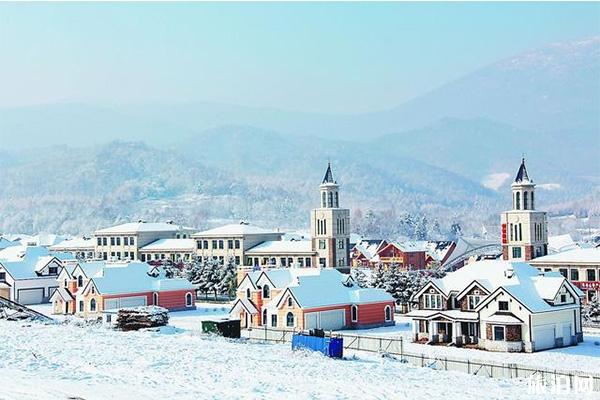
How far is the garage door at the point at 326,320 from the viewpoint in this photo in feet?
148

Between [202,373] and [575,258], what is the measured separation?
37864 millimetres

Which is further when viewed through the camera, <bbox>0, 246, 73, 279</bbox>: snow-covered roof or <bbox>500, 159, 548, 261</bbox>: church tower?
<bbox>0, 246, 73, 279</bbox>: snow-covered roof

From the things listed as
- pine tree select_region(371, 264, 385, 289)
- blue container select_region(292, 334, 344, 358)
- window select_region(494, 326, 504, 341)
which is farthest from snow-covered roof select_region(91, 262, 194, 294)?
blue container select_region(292, 334, 344, 358)

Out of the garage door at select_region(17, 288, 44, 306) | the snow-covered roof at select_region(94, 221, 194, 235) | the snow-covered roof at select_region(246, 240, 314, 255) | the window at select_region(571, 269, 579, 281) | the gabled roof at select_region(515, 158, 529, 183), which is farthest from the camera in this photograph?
the snow-covered roof at select_region(94, 221, 194, 235)

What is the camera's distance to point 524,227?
205 ft

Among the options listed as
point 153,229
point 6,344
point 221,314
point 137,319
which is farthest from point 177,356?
point 153,229

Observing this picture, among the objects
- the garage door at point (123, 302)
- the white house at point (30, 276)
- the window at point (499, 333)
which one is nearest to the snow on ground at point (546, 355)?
the window at point (499, 333)

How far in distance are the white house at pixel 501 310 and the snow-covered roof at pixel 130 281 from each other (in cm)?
1985

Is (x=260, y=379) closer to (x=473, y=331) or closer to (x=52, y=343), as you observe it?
(x=52, y=343)

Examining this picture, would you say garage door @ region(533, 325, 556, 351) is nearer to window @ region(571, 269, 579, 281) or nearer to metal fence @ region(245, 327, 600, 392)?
metal fence @ region(245, 327, 600, 392)

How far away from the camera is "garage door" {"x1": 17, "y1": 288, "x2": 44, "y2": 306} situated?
210ft

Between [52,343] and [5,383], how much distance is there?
10.1 metres

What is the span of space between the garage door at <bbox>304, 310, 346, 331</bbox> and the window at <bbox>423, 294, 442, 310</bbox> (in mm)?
5883

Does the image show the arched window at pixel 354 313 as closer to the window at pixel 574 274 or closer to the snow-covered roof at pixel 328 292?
the snow-covered roof at pixel 328 292
